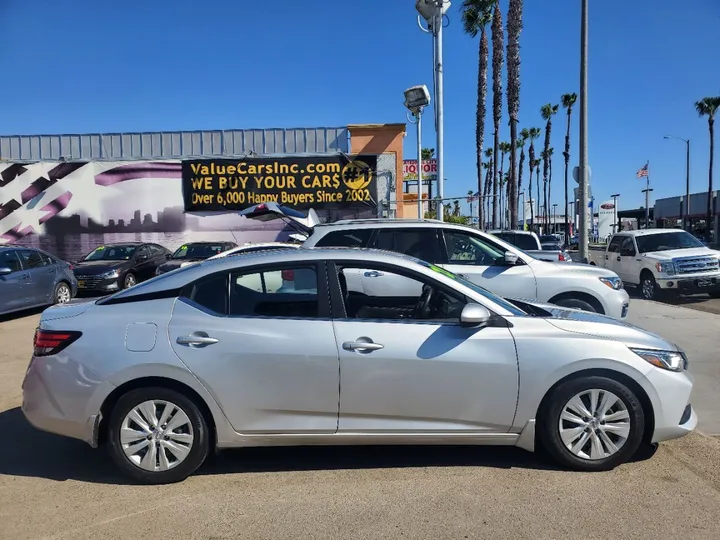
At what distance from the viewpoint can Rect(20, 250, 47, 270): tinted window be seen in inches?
468

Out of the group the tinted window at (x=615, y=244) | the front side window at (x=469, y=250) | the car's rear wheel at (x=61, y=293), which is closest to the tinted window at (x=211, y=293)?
the front side window at (x=469, y=250)

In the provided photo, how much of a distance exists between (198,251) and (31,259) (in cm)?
546

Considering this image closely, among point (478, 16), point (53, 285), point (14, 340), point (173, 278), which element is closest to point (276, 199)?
point (53, 285)

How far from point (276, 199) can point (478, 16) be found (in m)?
15.4

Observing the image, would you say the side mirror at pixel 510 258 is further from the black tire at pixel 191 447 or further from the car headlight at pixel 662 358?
the black tire at pixel 191 447

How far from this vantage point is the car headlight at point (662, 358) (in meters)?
4.05

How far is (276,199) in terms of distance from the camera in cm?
2173

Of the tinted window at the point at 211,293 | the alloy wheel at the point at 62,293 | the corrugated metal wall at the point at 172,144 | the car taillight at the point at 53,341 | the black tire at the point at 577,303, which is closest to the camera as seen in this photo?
the car taillight at the point at 53,341

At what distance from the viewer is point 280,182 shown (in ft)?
71.2

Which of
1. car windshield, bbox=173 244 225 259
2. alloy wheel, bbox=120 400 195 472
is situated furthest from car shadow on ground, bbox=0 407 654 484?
car windshield, bbox=173 244 225 259

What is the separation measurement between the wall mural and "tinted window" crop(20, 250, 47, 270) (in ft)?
30.9

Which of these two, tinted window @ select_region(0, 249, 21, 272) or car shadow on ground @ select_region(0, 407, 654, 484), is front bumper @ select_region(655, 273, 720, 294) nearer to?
car shadow on ground @ select_region(0, 407, 654, 484)

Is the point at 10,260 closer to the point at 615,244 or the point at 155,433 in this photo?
the point at 155,433

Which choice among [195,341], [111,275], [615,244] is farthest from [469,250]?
[111,275]
